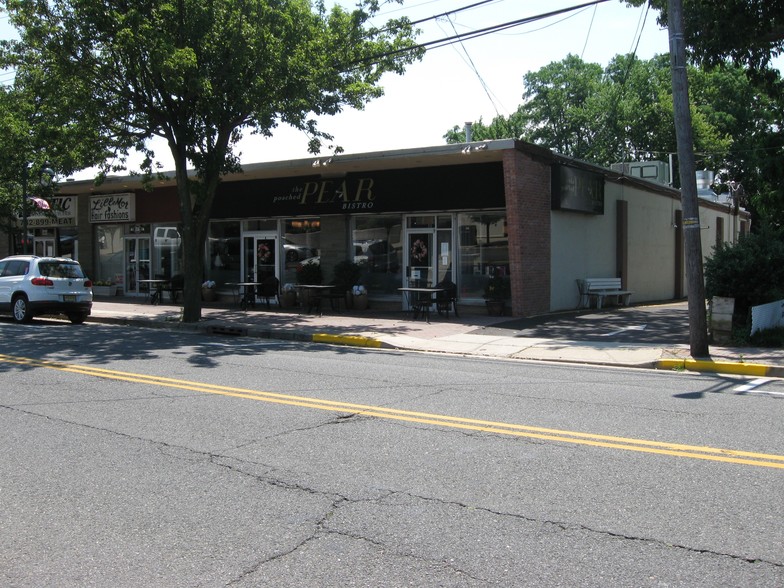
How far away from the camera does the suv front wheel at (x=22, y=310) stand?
18.4 m

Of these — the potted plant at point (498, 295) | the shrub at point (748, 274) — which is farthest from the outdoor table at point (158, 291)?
the shrub at point (748, 274)

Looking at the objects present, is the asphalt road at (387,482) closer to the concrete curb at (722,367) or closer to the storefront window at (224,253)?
the concrete curb at (722,367)

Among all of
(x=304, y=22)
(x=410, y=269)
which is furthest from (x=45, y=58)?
(x=410, y=269)

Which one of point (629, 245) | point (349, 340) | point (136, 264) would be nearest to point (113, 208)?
point (136, 264)

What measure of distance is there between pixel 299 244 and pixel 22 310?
27.7 feet

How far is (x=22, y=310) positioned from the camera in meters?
18.6

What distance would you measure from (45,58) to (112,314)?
24.0 feet

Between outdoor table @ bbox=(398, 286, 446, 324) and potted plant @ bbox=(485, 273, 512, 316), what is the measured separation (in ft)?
4.90

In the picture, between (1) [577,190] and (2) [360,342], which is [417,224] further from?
(2) [360,342]

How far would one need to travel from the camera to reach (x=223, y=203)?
24547mm

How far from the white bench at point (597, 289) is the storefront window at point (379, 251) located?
5.57 m

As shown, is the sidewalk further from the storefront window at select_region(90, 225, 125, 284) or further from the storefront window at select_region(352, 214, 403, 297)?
the storefront window at select_region(90, 225, 125, 284)

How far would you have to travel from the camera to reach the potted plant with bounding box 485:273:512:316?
757 inches

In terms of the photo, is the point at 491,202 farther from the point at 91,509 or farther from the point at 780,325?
the point at 91,509
